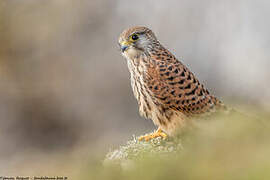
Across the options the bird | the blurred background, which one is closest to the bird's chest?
the bird

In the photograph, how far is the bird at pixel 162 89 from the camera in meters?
5.98

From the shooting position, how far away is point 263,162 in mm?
2387

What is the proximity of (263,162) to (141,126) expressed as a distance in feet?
30.6

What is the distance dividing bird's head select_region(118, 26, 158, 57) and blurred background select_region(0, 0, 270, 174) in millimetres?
4844

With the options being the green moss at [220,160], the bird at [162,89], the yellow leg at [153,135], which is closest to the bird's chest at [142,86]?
the bird at [162,89]

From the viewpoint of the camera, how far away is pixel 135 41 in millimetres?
6402

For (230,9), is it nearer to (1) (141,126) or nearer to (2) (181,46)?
(2) (181,46)

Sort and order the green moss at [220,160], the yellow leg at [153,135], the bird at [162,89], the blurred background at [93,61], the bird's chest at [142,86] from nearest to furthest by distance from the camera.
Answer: the green moss at [220,160] < the yellow leg at [153,135] < the bird at [162,89] < the bird's chest at [142,86] < the blurred background at [93,61]

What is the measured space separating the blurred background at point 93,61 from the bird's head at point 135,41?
4.84 meters

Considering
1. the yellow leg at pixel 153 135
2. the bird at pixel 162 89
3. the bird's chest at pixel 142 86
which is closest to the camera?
the yellow leg at pixel 153 135

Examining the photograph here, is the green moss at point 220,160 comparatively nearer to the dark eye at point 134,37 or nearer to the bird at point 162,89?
the bird at point 162,89

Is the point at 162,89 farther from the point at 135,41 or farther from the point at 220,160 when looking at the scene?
the point at 220,160

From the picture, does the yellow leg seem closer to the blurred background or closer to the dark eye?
the dark eye

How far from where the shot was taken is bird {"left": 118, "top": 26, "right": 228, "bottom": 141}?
236 inches
